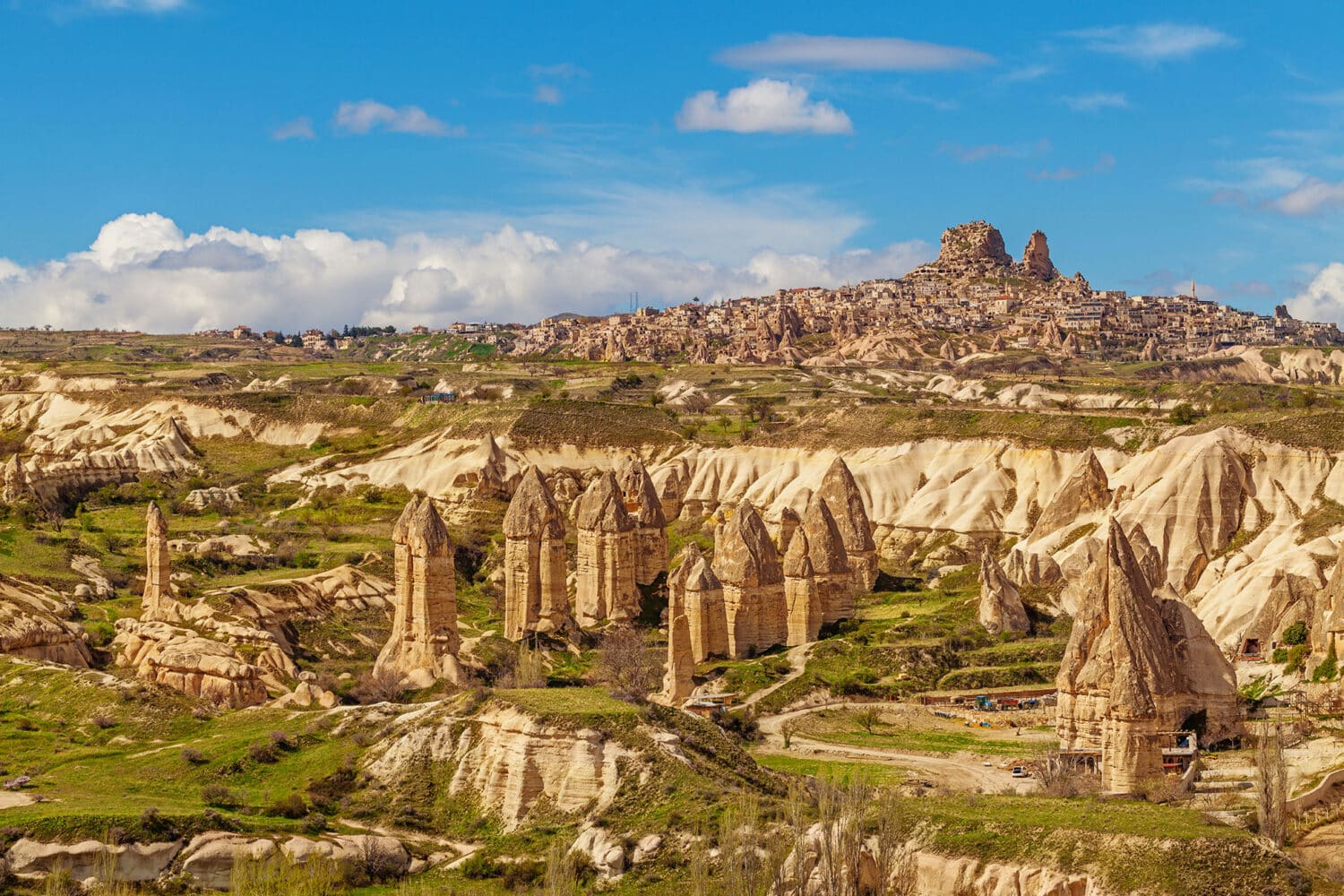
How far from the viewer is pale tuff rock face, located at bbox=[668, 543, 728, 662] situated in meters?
55.0

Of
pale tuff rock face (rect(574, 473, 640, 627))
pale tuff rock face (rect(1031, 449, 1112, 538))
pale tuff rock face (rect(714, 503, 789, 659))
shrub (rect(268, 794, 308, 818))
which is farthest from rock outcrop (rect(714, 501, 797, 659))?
shrub (rect(268, 794, 308, 818))

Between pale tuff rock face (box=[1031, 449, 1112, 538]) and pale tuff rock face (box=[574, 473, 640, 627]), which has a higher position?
pale tuff rock face (box=[1031, 449, 1112, 538])

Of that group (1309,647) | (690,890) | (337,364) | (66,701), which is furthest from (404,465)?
(337,364)

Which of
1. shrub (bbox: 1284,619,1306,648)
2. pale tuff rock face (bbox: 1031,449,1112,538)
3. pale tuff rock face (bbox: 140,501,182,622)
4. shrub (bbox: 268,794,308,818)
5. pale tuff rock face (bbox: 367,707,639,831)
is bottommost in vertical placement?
shrub (bbox: 268,794,308,818)

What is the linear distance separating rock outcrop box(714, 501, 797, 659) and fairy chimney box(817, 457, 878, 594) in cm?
673

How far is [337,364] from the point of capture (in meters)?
168

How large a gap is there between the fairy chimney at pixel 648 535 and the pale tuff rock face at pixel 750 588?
262 inches

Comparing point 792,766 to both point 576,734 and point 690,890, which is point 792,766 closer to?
point 576,734

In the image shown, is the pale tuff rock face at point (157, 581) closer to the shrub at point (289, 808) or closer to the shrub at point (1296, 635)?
the shrub at point (289, 808)

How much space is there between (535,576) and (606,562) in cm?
460

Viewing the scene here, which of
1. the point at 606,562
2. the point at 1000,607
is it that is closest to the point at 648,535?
the point at 606,562

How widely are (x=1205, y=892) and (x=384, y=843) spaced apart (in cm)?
1504

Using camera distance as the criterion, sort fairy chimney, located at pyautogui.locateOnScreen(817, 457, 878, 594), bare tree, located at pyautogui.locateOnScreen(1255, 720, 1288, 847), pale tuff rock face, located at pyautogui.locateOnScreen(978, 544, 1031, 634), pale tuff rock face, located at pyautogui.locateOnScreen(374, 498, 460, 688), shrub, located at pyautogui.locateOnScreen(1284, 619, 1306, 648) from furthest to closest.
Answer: fairy chimney, located at pyautogui.locateOnScreen(817, 457, 878, 594) < pale tuff rock face, located at pyautogui.locateOnScreen(978, 544, 1031, 634) < pale tuff rock face, located at pyautogui.locateOnScreen(374, 498, 460, 688) < shrub, located at pyautogui.locateOnScreen(1284, 619, 1306, 648) < bare tree, located at pyautogui.locateOnScreen(1255, 720, 1288, 847)

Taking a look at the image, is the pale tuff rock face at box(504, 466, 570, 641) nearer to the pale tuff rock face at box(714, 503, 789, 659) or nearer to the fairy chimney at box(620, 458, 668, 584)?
the fairy chimney at box(620, 458, 668, 584)
